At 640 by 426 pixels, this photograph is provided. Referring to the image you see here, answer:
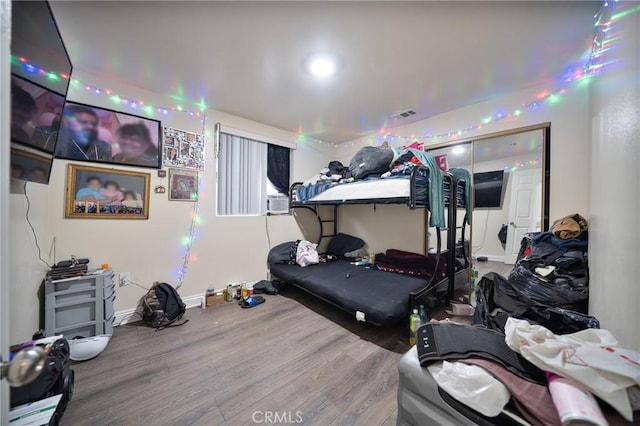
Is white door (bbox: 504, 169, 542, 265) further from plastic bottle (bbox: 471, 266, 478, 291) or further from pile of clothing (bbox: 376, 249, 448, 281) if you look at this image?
pile of clothing (bbox: 376, 249, 448, 281)

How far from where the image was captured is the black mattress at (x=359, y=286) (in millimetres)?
1847

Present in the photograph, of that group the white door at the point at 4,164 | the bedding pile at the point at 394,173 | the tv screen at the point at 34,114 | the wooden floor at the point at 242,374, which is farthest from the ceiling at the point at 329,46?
the wooden floor at the point at 242,374

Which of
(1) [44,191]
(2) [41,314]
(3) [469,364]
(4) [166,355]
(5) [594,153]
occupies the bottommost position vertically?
(4) [166,355]

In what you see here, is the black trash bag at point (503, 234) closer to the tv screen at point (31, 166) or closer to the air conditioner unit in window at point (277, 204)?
the air conditioner unit in window at point (277, 204)

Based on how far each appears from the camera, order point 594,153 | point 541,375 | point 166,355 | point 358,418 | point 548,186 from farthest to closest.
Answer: point 548,186 → point 166,355 → point 594,153 → point 358,418 → point 541,375

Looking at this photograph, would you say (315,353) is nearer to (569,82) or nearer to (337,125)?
(337,125)

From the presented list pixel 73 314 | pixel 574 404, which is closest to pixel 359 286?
pixel 574 404

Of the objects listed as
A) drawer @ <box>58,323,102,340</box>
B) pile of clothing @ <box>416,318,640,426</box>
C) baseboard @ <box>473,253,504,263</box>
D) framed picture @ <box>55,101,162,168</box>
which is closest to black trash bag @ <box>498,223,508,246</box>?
baseboard @ <box>473,253,504,263</box>

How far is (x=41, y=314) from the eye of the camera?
167cm

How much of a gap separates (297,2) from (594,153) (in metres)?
2.35

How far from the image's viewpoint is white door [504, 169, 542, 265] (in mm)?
2258

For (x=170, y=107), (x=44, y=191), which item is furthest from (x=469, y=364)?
(x=170, y=107)

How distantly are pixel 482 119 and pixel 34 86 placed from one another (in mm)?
3541

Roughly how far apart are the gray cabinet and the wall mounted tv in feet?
3.43
